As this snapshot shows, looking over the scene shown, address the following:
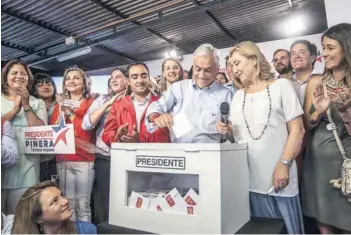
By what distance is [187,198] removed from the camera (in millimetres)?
898

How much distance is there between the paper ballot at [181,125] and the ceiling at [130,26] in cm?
27

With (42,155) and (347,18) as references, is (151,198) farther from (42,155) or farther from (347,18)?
(347,18)

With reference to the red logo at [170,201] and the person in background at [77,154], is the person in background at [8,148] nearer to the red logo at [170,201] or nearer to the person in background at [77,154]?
the person in background at [77,154]

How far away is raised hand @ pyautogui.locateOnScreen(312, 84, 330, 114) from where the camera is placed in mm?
956

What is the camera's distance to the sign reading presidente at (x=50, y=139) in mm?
1341

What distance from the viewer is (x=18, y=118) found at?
4.55 ft

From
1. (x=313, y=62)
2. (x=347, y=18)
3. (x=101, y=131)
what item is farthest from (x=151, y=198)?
(x=347, y=18)

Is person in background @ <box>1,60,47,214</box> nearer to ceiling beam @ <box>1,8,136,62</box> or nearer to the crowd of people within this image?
the crowd of people

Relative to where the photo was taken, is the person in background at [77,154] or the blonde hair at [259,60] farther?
the person in background at [77,154]

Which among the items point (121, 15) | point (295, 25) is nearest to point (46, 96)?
point (121, 15)

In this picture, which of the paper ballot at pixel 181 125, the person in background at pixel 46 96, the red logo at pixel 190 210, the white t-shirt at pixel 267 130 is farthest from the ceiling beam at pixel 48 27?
the red logo at pixel 190 210

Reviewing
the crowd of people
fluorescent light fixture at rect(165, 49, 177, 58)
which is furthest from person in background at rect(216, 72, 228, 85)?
fluorescent light fixture at rect(165, 49, 177, 58)

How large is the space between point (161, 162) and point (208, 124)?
289 millimetres

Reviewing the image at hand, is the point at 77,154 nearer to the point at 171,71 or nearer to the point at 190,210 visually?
the point at 171,71
